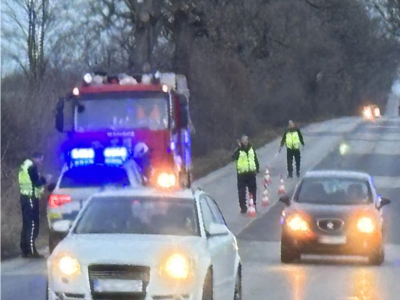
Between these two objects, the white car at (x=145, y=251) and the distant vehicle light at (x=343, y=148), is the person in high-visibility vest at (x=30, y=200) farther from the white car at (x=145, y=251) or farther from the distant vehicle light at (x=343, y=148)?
the distant vehicle light at (x=343, y=148)

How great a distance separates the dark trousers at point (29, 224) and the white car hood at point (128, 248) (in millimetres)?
7031

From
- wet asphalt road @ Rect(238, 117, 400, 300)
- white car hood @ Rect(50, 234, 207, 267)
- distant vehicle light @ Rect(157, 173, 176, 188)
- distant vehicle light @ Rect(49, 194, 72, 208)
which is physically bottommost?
wet asphalt road @ Rect(238, 117, 400, 300)

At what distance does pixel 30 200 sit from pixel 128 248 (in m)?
7.81

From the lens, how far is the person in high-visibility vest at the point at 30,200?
17047mm

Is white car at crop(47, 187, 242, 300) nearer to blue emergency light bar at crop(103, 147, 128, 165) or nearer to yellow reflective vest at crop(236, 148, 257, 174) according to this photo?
blue emergency light bar at crop(103, 147, 128, 165)

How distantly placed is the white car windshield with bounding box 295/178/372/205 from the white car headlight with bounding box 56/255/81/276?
29.3 feet

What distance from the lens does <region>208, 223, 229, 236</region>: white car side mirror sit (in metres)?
10.4

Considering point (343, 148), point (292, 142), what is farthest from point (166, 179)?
point (343, 148)

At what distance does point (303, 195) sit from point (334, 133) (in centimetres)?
4368

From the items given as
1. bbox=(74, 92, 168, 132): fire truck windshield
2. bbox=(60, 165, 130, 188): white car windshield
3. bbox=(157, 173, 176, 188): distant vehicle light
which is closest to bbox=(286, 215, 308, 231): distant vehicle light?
bbox=(60, 165, 130, 188): white car windshield

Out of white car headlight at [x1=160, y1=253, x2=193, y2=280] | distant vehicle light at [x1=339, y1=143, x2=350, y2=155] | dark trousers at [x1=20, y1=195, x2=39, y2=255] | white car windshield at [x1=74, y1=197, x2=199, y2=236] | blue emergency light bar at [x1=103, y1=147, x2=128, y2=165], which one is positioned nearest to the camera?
white car headlight at [x1=160, y1=253, x2=193, y2=280]

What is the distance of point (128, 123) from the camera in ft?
68.6

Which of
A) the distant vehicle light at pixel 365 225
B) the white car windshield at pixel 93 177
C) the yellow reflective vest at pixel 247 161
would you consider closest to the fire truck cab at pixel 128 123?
the white car windshield at pixel 93 177

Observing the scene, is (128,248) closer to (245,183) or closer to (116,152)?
(116,152)
